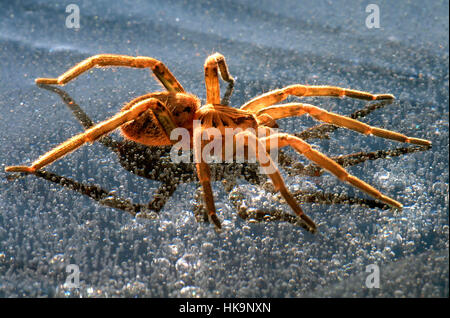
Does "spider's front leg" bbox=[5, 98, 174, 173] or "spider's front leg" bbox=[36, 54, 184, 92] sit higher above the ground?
"spider's front leg" bbox=[36, 54, 184, 92]

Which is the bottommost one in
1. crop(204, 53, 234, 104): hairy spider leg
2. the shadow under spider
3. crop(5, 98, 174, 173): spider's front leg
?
the shadow under spider

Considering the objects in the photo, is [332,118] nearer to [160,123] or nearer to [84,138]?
[160,123]

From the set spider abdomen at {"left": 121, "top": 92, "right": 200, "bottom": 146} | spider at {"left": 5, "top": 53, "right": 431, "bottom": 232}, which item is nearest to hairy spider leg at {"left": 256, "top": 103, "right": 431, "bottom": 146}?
spider at {"left": 5, "top": 53, "right": 431, "bottom": 232}

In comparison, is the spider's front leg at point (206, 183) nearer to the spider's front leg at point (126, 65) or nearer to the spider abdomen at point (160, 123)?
the spider abdomen at point (160, 123)

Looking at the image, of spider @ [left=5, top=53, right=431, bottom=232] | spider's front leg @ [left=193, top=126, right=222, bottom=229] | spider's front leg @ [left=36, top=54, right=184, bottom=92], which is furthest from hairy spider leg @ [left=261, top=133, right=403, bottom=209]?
spider's front leg @ [left=36, top=54, right=184, bottom=92]

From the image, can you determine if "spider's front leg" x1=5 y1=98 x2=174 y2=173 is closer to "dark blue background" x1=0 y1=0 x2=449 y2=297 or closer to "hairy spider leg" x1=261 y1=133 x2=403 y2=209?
"dark blue background" x1=0 y1=0 x2=449 y2=297

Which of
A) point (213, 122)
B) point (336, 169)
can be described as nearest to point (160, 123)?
point (213, 122)

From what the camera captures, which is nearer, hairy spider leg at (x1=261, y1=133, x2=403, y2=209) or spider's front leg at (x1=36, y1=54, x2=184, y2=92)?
hairy spider leg at (x1=261, y1=133, x2=403, y2=209)

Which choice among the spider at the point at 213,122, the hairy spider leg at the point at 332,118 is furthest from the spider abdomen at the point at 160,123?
the hairy spider leg at the point at 332,118

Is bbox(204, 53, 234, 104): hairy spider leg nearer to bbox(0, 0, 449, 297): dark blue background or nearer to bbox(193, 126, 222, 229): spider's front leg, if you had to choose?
bbox(0, 0, 449, 297): dark blue background
